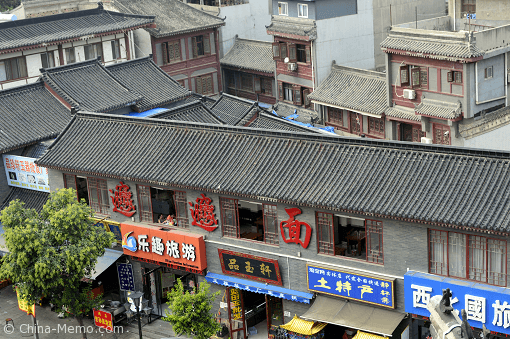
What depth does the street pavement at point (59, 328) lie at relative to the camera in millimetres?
31312

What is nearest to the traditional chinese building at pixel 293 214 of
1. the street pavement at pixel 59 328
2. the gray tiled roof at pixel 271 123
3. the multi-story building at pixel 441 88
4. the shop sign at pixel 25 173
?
the shop sign at pixel 25 173

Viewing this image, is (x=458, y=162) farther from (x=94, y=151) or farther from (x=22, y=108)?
(x=22, y=108)

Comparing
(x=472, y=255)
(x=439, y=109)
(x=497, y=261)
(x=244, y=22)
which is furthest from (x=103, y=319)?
(x=244, y=22)

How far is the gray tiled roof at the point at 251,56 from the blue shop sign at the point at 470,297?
39841 mm

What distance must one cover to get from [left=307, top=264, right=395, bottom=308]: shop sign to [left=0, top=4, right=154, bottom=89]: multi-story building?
29.4 m

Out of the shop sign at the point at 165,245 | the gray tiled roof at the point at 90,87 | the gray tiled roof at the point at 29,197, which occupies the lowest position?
the shop sign at the point at 165,245

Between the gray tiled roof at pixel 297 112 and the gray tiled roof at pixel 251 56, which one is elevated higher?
the gray tiled roof at pixel 251 56

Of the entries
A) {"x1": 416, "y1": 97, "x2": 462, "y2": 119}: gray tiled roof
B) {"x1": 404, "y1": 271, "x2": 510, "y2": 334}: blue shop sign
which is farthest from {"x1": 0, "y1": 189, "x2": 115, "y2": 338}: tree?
{"x1": 416, "y1": 97, "x2": 462, "y2": 119}: gray tiled roof

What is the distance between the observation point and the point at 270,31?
57.8 m

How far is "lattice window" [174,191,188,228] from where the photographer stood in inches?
1182

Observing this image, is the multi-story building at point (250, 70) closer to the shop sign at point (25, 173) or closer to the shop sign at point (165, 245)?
the shop sign at point (25, 173)

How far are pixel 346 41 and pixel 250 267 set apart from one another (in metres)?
32.8

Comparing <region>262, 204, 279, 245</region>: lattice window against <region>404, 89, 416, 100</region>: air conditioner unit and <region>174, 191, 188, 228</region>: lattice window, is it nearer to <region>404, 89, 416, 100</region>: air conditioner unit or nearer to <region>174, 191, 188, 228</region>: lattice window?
<region>174, 191, 188, 228</region>: lattice window

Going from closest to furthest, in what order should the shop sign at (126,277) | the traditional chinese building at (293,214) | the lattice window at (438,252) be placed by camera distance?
the traditional chinese building at (293,214) < the lattice window at (438,252) < the shop sign at (126,277)
